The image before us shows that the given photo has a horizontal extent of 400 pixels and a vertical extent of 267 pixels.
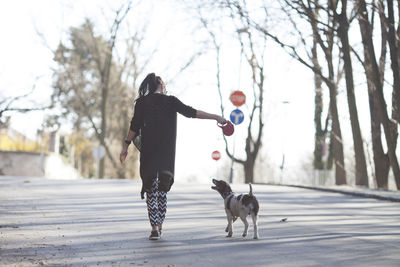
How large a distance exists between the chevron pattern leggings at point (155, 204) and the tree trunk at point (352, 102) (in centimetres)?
1796

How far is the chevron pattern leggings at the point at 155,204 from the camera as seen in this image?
27.2 ft

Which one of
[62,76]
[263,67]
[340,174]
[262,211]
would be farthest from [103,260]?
[62,76]

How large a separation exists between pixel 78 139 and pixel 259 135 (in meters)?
32.7

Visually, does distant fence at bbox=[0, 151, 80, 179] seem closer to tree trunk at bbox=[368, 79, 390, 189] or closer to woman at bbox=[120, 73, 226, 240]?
tree trunk at bbox=[368, 79, 390, 189]

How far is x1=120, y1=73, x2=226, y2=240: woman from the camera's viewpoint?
8297 mm

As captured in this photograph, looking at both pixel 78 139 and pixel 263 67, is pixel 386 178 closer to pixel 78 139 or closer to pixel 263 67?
pixel 263 67

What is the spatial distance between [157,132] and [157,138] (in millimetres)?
71

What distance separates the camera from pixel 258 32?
26.7 m

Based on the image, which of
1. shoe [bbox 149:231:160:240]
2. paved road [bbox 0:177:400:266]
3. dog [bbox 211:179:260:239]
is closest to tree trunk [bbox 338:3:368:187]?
paved road [bbox 0:177:400:266]

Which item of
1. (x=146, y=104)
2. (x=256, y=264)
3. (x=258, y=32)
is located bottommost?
(x=256, y=264)

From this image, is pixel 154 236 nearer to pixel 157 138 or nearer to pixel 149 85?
pixel 157 138

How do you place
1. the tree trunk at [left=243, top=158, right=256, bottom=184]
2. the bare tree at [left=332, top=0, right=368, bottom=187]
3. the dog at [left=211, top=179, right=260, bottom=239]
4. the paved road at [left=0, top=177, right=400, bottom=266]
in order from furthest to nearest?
the tree trunk at [left=243, top=158, right=256, bottom=184]
the bare tree at [left=332, top=0, right=368, bottom=187]
the dog at [left=211, top=179, right=260, bottom=239]
the paved road at [left=0, top=177, right=400, bottom=266]

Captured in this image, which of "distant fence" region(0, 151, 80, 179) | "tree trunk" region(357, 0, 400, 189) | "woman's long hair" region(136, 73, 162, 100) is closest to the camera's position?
"woman's long hair" region(136, 73, 162, 100)

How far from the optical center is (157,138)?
27.4 ft
